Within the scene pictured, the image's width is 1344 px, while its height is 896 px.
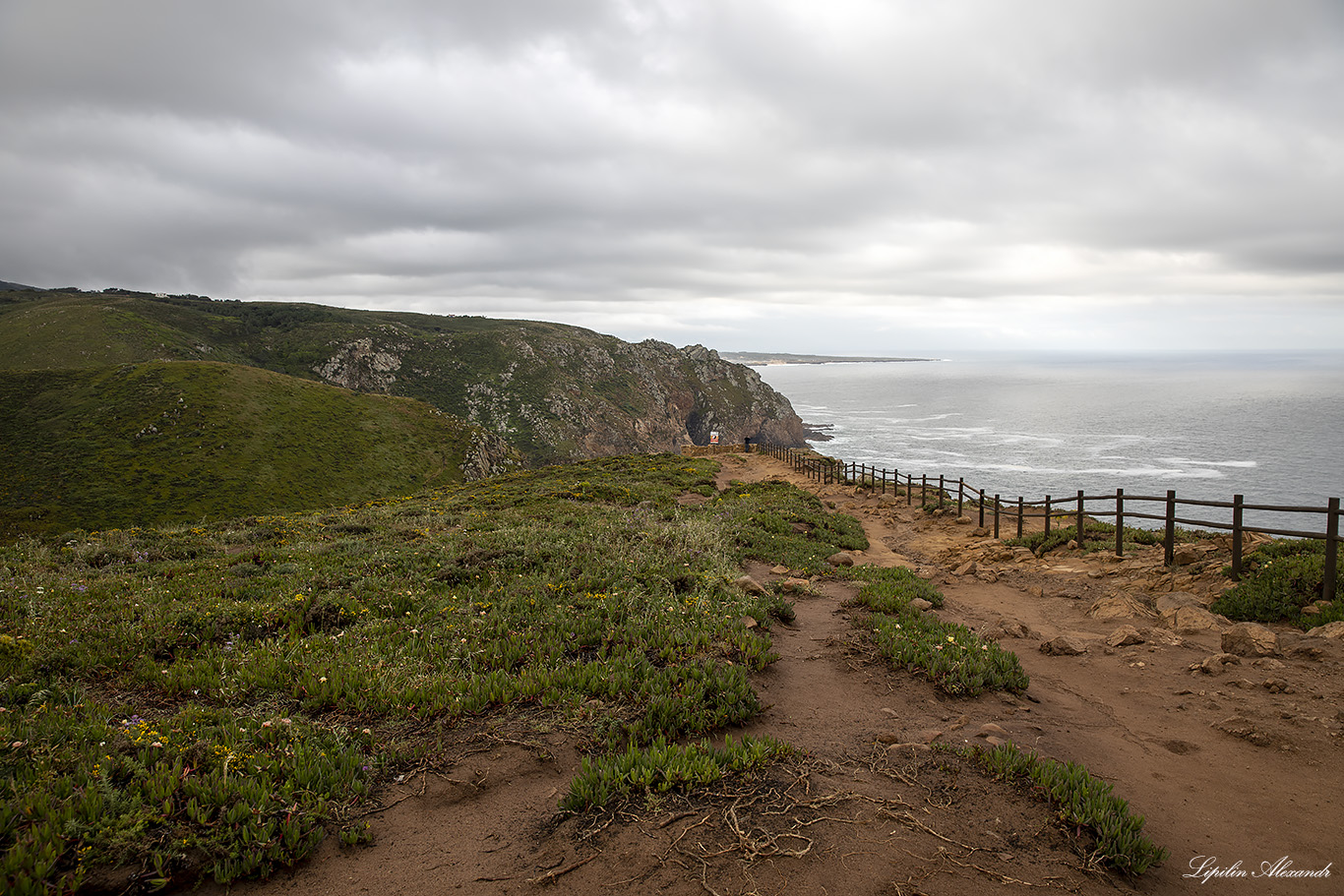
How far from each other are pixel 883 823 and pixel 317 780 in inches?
170

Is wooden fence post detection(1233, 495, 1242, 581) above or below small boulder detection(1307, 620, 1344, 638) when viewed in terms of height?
above

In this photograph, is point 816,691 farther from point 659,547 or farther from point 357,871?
point 659,547

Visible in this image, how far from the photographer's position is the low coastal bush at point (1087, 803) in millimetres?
4039

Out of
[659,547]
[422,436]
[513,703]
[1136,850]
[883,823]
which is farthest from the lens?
[422,436]

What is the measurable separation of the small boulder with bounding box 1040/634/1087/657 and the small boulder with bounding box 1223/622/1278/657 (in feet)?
5.11

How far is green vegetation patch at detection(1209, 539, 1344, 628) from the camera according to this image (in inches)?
318

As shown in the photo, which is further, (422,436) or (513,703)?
(422,436)

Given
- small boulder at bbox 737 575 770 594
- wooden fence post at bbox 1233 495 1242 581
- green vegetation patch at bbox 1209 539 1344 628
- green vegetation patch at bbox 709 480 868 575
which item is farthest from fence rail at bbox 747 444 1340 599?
small boulder at bbox 737 575 770 594

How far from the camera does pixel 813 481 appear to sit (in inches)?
1352

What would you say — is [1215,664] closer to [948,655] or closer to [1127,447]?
[948,655]

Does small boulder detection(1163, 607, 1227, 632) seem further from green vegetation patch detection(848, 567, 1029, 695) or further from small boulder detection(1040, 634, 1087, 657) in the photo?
green vegetation patch detection(848, 567, 1029, 695)

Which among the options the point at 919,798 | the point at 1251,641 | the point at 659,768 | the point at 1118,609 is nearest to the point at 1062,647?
the point at 1251,641

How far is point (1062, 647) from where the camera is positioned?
8.24 metres

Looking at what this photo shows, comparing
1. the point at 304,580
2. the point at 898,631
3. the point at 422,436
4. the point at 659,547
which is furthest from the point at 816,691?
the point at 422,436
